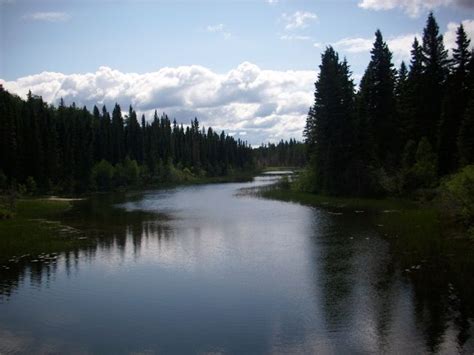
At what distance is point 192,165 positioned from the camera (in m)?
162

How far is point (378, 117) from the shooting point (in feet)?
A: 216

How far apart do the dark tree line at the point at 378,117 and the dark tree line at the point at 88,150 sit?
166 feet

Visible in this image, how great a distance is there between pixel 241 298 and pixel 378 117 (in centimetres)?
5083

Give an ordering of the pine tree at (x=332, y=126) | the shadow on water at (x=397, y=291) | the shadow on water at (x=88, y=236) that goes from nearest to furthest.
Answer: the shadow on water at (x=397, y=291)
the shadow on water at (x=88, y=236)
the pine tree at (x=332, y=126)

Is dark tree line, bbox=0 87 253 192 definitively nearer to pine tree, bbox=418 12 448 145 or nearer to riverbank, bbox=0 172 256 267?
riverbank, bbox=0 172 256 267

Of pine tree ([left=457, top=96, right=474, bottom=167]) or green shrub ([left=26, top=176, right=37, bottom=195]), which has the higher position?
pine tree ([left=457, top=96, right=474, bottom=167])

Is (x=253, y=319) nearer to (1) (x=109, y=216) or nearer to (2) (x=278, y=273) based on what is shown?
(2) (x=278, y=273)

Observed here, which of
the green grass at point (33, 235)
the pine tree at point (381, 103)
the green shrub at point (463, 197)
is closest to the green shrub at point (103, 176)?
the green grass at point (33, 235)

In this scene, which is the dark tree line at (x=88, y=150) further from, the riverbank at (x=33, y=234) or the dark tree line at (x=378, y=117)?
the dark tree line at (x=378, y=117)

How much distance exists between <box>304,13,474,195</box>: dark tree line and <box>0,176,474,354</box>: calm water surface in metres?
25.9

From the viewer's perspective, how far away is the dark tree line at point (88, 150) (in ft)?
275

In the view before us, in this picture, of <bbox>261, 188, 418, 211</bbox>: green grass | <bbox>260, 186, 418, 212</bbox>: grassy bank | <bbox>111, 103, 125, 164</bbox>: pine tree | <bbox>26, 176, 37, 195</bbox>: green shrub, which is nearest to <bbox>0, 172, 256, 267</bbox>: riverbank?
<bbox>26, 176, 37, 195</bbox>: green shrub

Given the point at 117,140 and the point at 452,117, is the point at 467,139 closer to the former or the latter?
the point at 452,117

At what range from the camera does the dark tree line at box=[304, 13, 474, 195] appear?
5912 cm
